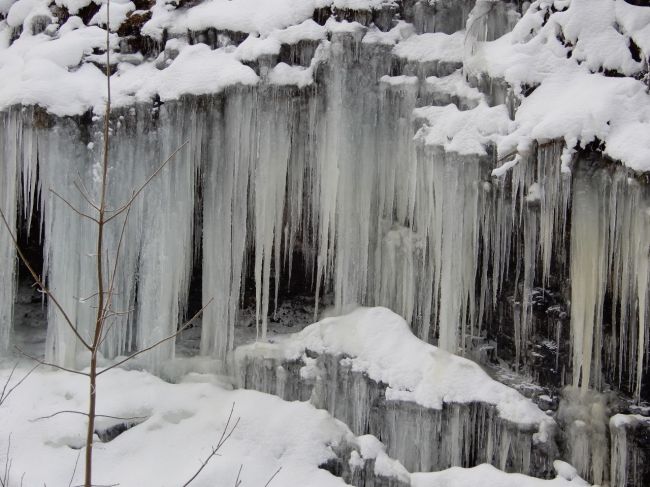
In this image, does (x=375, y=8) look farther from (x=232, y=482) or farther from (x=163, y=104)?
(x=232, y=482)

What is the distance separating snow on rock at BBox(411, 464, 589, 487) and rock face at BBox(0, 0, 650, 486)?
19 centimetres

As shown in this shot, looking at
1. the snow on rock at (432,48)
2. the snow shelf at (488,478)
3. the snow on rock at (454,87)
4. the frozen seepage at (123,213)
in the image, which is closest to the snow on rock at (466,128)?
the snow on rock at (454,87)

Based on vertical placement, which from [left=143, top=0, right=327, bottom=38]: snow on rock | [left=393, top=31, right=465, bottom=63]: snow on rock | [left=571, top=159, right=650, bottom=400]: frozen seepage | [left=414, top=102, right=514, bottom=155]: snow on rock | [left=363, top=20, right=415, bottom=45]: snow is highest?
[left=143, top=0, right=327, bottom=38]: snow on rock

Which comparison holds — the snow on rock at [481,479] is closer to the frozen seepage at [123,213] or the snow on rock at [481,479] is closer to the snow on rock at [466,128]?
the snow on rock at [466,128]

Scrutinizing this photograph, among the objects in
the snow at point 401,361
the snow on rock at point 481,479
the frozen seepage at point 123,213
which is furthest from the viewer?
the frozen seepage at point 123,213

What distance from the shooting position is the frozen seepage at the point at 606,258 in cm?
464

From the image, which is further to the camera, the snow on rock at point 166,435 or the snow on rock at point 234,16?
the snow on rock at point 234,16

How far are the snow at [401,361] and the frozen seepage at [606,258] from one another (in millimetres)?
616

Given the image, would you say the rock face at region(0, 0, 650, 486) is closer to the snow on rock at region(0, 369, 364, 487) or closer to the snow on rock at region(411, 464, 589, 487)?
the snow on rock at region(411, 464, 589, 487)

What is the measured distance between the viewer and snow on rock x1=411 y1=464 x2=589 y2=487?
15.9ft

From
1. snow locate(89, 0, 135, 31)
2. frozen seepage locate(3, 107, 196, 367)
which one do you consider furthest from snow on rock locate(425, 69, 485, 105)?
snow locate(89, 0, 135, 31)

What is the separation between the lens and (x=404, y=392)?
5.38 m

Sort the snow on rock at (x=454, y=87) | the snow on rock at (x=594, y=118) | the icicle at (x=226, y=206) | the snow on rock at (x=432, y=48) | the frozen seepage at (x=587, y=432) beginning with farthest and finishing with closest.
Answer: the icicle at (x=226, y=206), the snow on rock at (x=432, y=48), the snow on rock at (x=454, y=87), the frozen seepage at (x=587, y=432), the snow on rock at (x=594, y=118)

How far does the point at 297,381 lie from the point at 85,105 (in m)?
3.23
